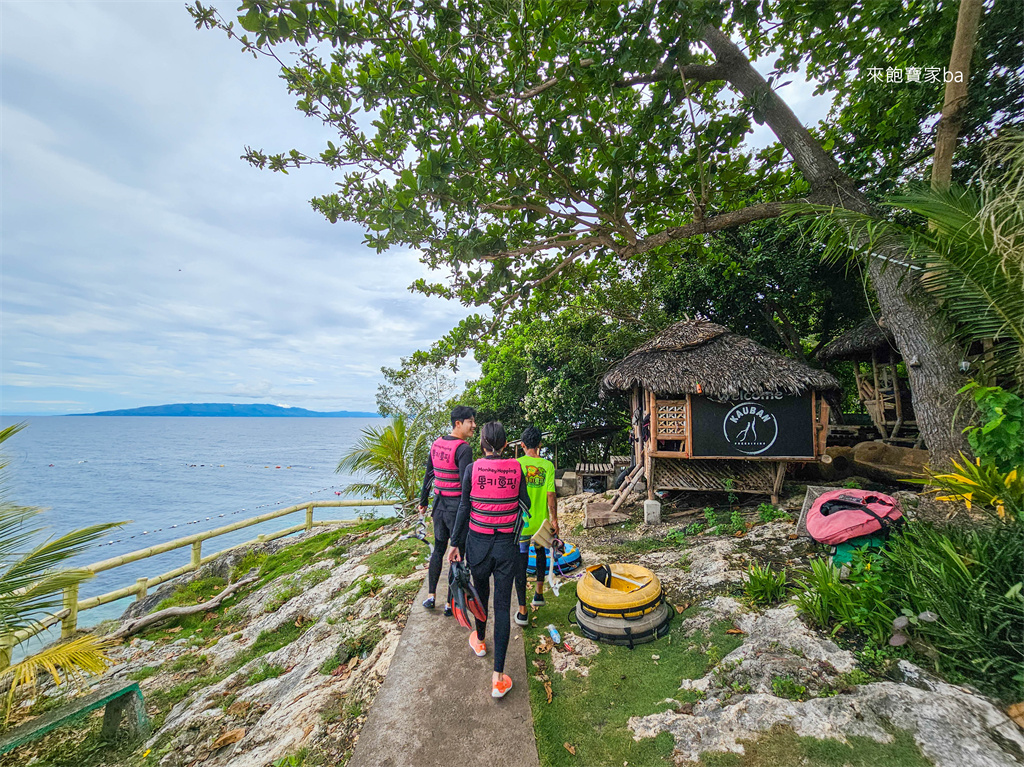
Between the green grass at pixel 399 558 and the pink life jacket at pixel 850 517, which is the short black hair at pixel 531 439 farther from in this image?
the green grass at pixel 399 558

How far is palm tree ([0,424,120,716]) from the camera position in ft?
11.3

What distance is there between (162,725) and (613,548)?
20.3 feet

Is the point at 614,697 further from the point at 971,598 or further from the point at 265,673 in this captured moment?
the point at 265,673

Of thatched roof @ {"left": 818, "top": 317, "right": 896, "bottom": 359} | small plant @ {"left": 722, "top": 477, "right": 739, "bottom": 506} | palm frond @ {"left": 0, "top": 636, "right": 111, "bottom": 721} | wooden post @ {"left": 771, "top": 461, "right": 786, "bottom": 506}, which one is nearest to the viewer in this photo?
palm frond @ {"left": 0, "top": 636, "right": 111, "bottom": 721}

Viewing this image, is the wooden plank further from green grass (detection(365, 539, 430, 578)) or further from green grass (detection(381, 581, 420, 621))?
green grass (detection(381, 581, 420, 621))

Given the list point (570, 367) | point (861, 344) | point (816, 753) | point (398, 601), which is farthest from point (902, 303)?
point (861, 344)

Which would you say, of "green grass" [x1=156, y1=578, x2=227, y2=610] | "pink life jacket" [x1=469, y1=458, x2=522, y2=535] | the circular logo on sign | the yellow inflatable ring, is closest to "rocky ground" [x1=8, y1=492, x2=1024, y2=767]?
the yellow inflatable ring

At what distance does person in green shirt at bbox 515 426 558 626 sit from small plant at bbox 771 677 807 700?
210cm

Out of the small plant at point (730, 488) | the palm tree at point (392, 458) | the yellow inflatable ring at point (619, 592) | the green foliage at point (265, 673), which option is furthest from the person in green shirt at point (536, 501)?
the palm tree at point (392, 458)

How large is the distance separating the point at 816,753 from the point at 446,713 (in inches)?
96.2

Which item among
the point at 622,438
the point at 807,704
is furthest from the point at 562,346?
the point at 807,704

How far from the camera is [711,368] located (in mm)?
7914

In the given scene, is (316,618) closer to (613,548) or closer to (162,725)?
(162,725)

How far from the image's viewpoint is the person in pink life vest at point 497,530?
10.6 feet
